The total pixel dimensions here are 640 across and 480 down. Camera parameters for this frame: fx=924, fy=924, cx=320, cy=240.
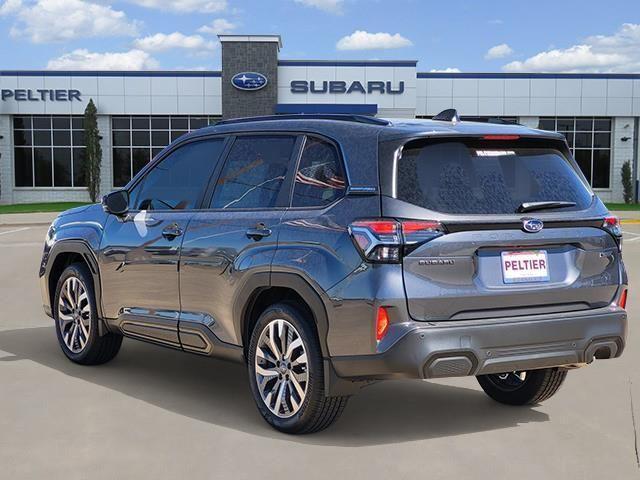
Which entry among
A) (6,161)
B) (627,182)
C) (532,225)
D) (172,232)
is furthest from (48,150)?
(532,225)

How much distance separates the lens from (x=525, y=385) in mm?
5875

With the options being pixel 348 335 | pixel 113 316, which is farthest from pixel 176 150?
pixel 348 335

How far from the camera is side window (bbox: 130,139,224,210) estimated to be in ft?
20.1

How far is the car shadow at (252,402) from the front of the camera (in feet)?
17.5

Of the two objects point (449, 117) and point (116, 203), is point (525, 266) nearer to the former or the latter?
point (449, 117)

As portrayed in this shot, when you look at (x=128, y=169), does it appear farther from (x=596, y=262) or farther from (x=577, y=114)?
(x=596, y=262)

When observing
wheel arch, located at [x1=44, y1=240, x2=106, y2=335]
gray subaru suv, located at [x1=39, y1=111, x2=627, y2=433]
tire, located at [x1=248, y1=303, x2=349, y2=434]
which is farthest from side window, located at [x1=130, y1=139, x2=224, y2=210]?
tire, located at [x1=248, y1=303, x2=349, y2=434]

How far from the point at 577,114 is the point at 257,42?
656 inches

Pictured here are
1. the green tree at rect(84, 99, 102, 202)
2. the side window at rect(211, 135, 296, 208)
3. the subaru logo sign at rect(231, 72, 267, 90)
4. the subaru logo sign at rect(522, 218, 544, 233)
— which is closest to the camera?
the subaru logo sign at rect(522, 218, 544, 233)

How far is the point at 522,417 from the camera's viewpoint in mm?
5676

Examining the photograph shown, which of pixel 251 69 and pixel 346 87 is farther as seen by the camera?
pixel 346 87

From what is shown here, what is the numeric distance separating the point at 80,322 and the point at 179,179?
160 cm

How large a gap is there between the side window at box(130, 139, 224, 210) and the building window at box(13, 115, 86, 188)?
1656 inches

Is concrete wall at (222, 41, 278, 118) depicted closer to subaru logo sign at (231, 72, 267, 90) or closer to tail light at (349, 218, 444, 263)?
subaru logo sign at (231, 72, 267, 90)
